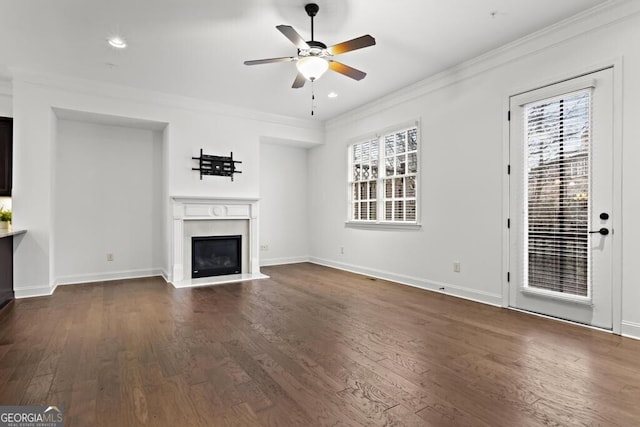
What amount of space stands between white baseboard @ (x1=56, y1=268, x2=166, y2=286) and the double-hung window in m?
3.61

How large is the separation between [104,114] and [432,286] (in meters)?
5.28

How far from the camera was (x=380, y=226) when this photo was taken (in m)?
5.65

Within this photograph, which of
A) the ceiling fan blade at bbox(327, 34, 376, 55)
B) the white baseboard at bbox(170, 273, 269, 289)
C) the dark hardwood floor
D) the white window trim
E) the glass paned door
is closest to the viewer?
the dark hardwood floor

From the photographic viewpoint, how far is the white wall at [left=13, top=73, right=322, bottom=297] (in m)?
4.42

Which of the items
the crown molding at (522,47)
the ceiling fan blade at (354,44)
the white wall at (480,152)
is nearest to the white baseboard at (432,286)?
the white wall at (480,152)

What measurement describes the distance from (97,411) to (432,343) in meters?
2.36

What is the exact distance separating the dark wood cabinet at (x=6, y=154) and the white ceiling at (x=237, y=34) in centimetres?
66

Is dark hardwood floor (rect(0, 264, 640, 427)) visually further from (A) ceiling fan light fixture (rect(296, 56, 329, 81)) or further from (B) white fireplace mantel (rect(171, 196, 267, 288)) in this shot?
(A) ceiling fan light fixture (rect(296, 56, 329, 81))

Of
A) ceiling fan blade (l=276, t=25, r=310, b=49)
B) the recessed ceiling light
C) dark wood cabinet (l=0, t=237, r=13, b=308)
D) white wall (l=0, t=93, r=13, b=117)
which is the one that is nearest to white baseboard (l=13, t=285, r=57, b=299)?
dark wood cabinet (l=0, t=237, r=13, b=308)

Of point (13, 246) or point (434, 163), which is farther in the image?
point (434, 163)

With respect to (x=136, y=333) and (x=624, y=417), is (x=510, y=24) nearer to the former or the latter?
(x=624, y=417)

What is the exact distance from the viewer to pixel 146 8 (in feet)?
10.1

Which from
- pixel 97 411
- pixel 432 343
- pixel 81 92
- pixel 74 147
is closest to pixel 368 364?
pixel 432 343

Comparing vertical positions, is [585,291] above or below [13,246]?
below
